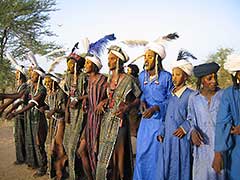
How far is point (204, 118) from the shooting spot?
4.13 meters

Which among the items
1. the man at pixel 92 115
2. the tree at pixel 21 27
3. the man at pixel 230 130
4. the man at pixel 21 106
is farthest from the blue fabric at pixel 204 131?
the tree at pixel 21 27

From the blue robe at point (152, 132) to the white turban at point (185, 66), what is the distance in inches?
12.9

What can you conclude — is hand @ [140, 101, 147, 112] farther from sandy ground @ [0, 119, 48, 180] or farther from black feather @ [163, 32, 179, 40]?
sandy ground @ [0, 119, 48, 180]

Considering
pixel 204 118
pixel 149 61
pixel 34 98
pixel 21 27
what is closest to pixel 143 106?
pixel 149 61

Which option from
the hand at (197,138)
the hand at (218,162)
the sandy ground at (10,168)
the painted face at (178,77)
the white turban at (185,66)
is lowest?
the sandy ground at (10,168)

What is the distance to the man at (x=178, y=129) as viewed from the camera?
4.37 metres

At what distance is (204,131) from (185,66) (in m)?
0.91

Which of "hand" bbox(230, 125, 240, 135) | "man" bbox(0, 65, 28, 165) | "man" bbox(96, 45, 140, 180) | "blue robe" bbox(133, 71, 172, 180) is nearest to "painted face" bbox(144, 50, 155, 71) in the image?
"blue robe" bbox(133, 71, 172, 180)

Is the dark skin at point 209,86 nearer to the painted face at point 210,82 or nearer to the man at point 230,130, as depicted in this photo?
the painted face at point 210,82

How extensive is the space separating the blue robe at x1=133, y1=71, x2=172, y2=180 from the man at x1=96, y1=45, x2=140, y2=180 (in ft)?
1.13

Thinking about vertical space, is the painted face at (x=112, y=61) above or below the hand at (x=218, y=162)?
above

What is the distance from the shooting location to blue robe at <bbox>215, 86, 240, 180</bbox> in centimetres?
373

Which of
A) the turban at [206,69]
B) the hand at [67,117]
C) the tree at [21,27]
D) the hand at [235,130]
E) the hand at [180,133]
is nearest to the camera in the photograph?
the hand at [235,130]

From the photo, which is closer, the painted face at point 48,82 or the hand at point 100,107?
the hand at point 100,107
